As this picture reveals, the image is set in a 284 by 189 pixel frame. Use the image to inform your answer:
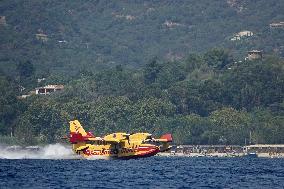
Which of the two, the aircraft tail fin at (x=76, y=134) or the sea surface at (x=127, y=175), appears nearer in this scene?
the sea surface at (x=127, y=175)

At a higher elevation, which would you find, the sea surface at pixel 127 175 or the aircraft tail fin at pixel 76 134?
the aircraft tail fin at pixel 76 134

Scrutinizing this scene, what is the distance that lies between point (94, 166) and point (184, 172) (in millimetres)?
13097

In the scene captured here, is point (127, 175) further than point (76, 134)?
No

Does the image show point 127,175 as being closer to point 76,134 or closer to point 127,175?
point 127,175

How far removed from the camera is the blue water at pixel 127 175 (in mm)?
147375

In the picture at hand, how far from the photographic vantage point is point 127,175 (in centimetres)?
16338

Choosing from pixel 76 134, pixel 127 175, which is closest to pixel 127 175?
pixel 127 175

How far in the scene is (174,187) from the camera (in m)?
145

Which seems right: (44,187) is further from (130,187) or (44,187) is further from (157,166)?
(157,166)

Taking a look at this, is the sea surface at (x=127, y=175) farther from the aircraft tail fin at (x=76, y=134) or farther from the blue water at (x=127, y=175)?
the aircraft tail fin at (x=76, y=134)

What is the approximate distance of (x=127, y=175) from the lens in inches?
6432

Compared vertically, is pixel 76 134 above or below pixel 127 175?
above


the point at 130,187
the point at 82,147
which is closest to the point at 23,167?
the point at 82,147

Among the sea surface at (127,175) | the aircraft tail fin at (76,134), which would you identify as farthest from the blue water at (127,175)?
the aircraft tail fin at (76,134)
